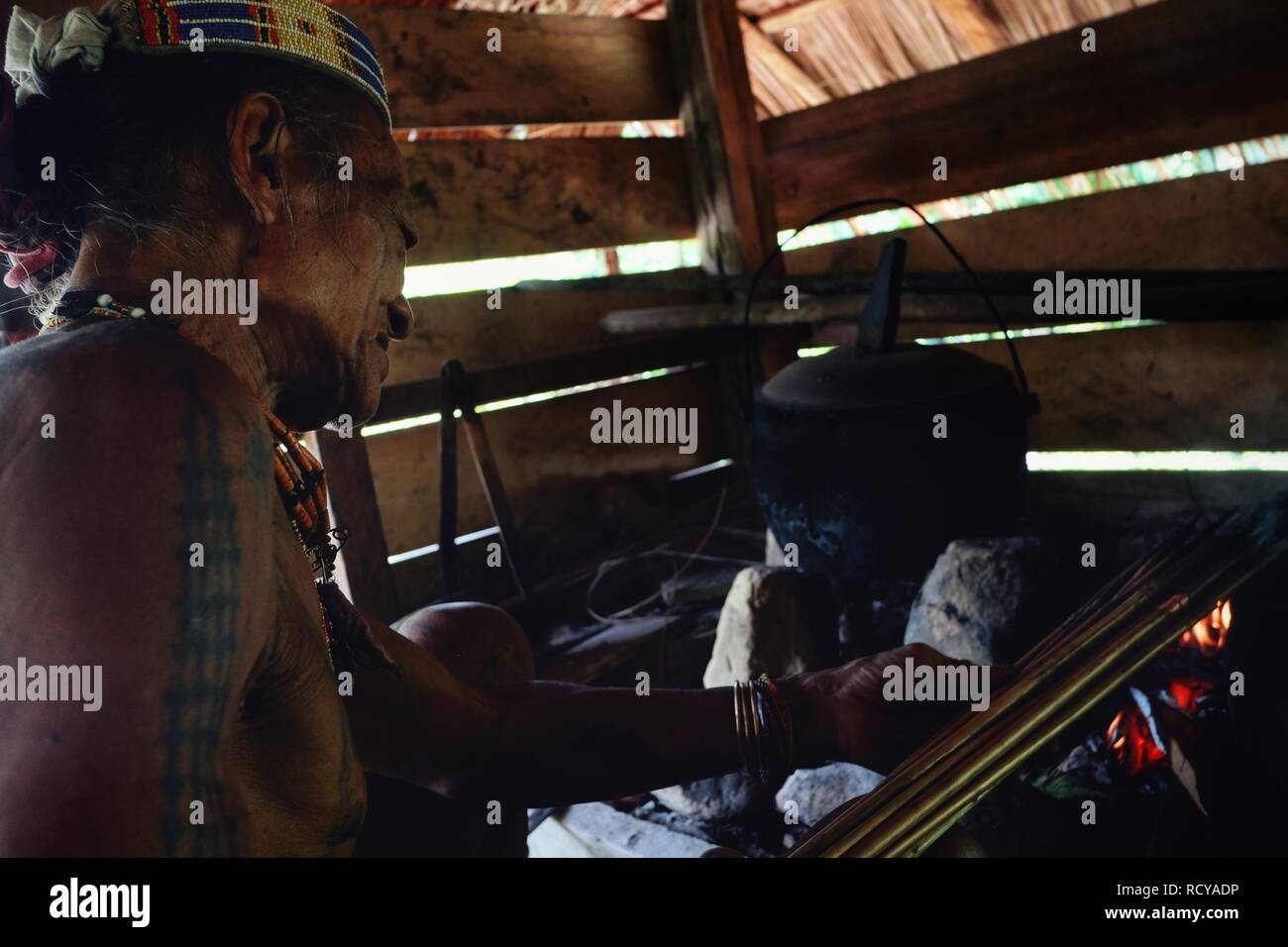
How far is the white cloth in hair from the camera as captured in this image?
114cm

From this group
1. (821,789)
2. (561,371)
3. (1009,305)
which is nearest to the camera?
(821,789)

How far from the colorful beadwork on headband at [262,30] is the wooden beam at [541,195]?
2.84 meters

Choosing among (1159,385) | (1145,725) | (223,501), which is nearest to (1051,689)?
(1145,725)

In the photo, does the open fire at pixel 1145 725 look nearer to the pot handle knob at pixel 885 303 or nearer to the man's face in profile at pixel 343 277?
the pot handle knob at pixel 885 303

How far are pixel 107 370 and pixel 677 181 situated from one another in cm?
437

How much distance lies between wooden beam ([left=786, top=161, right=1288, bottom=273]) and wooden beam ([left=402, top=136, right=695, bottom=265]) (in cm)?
124

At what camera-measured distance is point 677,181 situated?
502 cm

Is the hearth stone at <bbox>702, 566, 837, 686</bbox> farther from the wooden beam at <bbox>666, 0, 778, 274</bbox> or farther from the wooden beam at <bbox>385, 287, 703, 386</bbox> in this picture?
the wooden beam at <bbox>666, 0, 778, 274</bbox>

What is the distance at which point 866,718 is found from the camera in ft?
5.58

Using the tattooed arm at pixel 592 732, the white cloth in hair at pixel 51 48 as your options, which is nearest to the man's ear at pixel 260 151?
the white cloth in hair at pixel 51 48

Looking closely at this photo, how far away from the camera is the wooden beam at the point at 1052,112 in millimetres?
3244

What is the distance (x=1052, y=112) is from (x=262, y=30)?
3441mm

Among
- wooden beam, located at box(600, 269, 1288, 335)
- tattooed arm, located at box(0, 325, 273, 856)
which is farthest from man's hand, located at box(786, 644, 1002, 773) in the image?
wooden beam, located at box(600, 269, 1288, 335)

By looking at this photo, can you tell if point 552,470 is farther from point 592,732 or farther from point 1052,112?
point 592,732
